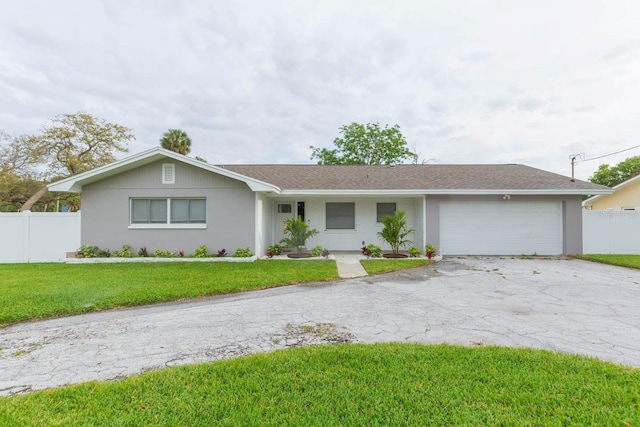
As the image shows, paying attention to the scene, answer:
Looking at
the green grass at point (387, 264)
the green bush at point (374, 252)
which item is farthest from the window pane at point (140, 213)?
the green bush at point (374, 252)

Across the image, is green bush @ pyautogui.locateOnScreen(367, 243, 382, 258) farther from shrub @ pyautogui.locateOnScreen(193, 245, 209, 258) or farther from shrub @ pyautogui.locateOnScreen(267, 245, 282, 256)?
shrub @ pyautogui.locateOnScreen(193, 245, 209, 258)

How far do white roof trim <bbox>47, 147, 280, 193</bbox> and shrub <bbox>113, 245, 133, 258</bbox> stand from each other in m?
2.61

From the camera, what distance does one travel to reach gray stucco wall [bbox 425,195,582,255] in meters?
11.6

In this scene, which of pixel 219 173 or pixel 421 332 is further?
pixel 219 173

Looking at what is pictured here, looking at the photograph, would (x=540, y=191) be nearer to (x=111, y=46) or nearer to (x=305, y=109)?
(x=305, y=109)

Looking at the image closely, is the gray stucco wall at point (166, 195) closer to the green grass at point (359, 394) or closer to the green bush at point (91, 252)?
the green bush at point (91, 252)

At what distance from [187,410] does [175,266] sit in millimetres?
7636

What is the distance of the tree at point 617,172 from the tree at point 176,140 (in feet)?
136

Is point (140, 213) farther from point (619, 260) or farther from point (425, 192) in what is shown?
point (619, 260)

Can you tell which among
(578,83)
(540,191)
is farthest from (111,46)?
(578,83)

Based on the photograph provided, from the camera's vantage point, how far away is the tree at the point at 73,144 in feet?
79.2

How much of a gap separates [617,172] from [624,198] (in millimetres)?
20029

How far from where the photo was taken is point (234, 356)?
3.44 m

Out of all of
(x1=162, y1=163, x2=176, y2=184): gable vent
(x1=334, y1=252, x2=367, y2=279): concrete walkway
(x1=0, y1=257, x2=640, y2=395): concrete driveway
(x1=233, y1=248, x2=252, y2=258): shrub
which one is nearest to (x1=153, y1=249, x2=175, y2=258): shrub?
(x1=233, y1=248, x2=252, y2=258): shrub
